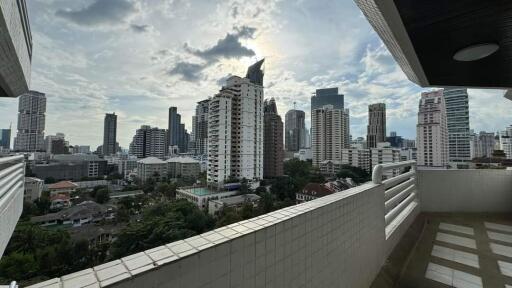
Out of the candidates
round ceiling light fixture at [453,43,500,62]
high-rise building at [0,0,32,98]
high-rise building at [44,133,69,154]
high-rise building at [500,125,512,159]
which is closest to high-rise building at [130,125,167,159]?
high-rise building at [44,133,69,154]

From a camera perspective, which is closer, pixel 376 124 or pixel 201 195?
pixel 201 195

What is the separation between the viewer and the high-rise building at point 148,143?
227 feet

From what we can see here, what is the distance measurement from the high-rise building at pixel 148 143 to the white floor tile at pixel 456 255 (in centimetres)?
7224

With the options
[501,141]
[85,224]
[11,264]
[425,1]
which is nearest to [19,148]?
[85,224]

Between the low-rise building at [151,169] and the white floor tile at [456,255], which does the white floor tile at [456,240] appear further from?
the low-rise building at [151,169]

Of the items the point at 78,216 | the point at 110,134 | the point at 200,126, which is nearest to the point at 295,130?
the point at 200,126

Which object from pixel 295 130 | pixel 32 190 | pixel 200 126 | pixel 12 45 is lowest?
pixel 32 190

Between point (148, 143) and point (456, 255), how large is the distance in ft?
250

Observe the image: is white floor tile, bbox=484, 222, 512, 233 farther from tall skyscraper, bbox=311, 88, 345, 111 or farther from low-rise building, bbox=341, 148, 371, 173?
tall skyscraper, bbox=311, 88, 345, 111

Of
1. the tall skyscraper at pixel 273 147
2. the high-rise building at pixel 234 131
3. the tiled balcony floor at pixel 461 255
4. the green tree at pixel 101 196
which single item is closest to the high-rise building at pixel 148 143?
the green tree at pixel 101 196

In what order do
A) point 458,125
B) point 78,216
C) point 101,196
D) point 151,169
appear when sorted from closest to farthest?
point 78,216, point 458,125, point 101,196, point 151,169

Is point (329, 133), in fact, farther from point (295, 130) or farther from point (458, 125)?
point (295, 130)

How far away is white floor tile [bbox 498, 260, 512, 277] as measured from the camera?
2575mm

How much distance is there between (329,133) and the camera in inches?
1940
